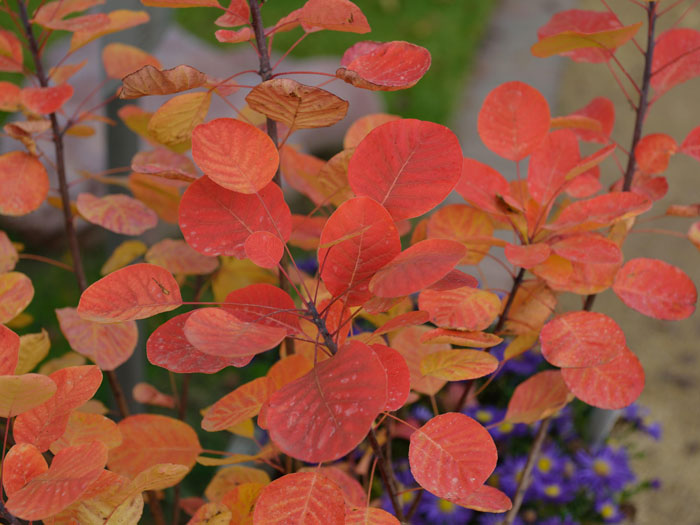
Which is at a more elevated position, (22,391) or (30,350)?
(22,391)

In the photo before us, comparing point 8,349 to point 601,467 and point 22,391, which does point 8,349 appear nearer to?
point 22,391

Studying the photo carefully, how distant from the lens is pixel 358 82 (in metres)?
0.44

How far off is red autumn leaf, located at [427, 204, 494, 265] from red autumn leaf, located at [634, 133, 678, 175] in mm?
185

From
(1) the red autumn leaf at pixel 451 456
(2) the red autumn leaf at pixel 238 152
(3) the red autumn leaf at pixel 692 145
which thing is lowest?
(1) the red autumn leaf at pixel 451 456

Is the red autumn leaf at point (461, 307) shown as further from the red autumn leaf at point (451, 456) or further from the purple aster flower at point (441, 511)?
the purple aster flower at point (441, 511)

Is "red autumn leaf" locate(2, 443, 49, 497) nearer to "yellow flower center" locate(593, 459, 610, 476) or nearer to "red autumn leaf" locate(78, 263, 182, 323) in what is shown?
"red autumn leaf" locate(78, 263, 182, 323)

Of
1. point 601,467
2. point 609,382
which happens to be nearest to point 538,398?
point 609,382

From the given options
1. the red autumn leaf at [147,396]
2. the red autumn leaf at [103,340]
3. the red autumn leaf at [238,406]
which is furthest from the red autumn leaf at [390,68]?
the red autumn leaf at [147,396]

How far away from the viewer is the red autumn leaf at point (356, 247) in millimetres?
424

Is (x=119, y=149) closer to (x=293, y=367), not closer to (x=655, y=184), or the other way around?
(x=293, y=367)

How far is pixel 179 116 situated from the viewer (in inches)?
21.4

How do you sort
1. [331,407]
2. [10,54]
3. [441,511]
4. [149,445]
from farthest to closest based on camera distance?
[441,511]
[10,54]
[149,445]
[331,407]

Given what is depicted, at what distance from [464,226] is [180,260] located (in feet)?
0.96

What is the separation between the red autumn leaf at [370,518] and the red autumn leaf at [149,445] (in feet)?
0.61
